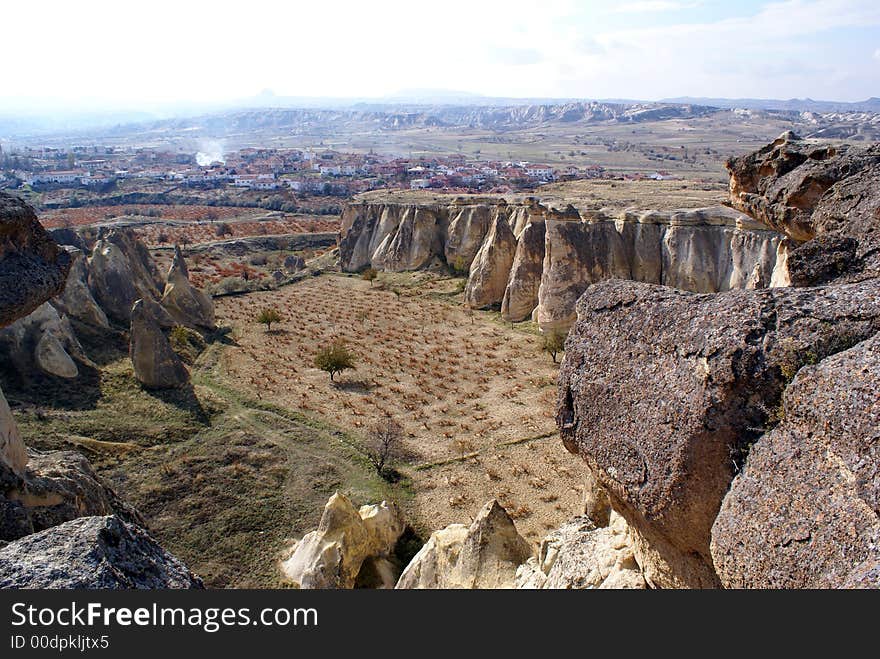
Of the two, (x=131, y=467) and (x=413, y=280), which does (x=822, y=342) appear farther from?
(x=413, y=280)

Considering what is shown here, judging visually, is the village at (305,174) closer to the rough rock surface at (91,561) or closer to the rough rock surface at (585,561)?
the rough rock surface at (585,561)

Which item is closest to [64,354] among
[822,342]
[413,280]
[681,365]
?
[681,365]

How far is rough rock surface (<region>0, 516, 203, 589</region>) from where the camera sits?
3.81m

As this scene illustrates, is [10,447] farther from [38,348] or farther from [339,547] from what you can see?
[38,348]

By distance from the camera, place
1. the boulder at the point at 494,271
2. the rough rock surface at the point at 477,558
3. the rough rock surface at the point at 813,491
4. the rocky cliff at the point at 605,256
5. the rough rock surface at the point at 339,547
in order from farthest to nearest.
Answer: the boulder at the point at 494,271 → the rocky cliff at the point at 605,256 → the rough rock surface at the point at 339,547 → the rough rock surface at the point at 477,558 → the rough rock surface at the point at 813,491

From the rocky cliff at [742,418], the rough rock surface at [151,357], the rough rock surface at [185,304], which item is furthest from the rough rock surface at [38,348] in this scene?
the rocky cliff at [742,418]

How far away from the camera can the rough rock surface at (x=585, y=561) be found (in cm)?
617

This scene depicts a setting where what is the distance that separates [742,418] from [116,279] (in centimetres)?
2157

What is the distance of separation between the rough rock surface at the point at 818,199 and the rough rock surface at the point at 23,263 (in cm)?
842

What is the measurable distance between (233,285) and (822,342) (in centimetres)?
2766

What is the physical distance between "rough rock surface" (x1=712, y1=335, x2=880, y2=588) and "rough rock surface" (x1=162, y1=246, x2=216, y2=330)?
799 inches

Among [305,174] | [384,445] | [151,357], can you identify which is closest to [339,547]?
[384,445]

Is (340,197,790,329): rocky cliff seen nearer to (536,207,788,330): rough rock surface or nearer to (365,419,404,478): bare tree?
(536,207,788,330): rough rock surface

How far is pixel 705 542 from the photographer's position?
15.8ft
